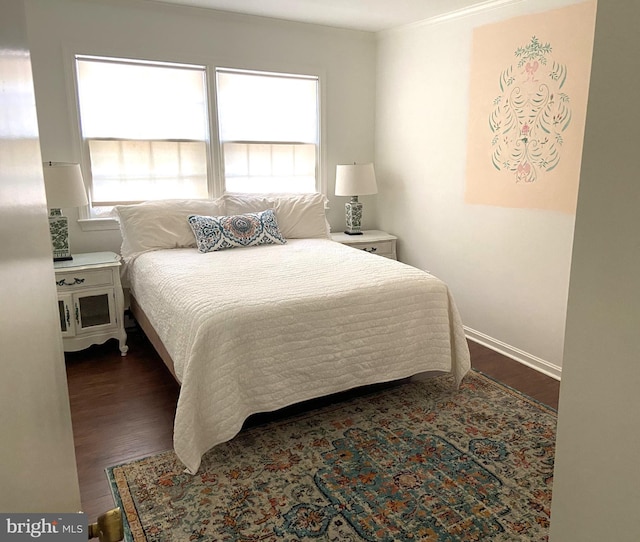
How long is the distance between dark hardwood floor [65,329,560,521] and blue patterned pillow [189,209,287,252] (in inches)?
37.4

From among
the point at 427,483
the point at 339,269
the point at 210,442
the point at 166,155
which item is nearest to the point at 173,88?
the point at 166,155

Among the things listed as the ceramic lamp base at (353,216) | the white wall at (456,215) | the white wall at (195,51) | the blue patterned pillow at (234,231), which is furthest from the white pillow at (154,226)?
the white wall at (456,215)

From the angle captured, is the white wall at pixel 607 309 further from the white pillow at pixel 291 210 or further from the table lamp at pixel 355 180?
the table lamp at pixel 355 180

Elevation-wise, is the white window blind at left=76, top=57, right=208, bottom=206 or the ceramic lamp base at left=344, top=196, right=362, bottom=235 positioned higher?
the white window blind at left=76, top=57, right=208, bottom=206

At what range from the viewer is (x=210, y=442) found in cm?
234

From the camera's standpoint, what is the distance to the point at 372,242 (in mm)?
4625

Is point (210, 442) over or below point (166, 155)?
below

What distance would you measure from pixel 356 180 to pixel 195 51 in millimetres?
1733

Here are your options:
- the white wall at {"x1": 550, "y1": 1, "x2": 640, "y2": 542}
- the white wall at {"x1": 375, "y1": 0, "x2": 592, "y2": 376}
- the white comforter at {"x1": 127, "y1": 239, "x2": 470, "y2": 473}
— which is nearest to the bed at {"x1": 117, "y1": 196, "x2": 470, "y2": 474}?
the white comforter at {"x1": 127, "y1": 239, "x2": 470, "y2": 473}

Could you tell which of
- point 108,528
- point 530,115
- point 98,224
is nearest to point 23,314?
point 108,528

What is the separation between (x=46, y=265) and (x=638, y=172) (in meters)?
0.91

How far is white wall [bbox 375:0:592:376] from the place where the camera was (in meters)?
3.38

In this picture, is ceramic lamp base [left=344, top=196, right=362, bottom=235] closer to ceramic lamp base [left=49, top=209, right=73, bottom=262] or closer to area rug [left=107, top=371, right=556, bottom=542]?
area rug [left=107, top=371, right=556, bottom=542]

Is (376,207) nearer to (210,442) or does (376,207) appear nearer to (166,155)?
(166,155)
